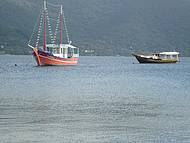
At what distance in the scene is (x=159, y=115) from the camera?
5188cm

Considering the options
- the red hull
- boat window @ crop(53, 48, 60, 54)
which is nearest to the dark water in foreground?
the red hull

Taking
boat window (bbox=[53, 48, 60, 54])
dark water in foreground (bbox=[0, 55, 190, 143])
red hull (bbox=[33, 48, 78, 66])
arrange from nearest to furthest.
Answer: dark water in foreground (bbox=[0, 55, 190, 143]), red hull (bbox=[33, 48, 78, 66]), boat window (bbox=[53, 48, 60, 54])

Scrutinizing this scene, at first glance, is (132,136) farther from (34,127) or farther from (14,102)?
(14,102)

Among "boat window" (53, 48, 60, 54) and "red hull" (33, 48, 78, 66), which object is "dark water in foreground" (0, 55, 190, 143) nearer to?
"red hull" (33, 48, 78, 66)

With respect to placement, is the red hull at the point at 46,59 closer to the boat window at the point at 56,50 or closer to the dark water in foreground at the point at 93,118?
the boat window at the point at 56,50

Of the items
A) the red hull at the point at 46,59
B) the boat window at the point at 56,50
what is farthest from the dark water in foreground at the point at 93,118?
the boat window at the point at 56,50

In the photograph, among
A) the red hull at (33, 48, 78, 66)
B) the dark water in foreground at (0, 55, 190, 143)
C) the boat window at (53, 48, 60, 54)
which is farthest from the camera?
the boat window at (53, 48, 60, 54)

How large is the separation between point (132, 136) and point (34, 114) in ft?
42.0

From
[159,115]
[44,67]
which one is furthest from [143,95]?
[44,67]

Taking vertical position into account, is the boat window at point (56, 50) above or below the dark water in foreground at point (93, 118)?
above

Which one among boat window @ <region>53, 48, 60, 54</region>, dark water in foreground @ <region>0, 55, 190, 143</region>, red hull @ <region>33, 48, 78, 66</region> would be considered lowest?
dark water in foreground @ <region>0, 55, 190, 143</region>

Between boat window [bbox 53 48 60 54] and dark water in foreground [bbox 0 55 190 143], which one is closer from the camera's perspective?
dark water in foreground [bbox 0 55 190 143]

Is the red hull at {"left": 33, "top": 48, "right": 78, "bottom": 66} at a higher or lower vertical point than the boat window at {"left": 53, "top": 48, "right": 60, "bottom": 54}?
lower

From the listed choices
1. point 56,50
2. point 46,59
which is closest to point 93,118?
point 46,59
